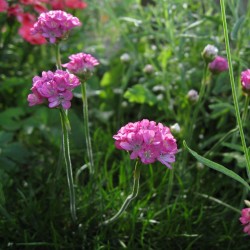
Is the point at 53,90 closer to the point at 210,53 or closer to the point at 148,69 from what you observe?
the point at 210,53

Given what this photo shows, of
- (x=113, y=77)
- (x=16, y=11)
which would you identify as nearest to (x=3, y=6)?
(x=16, y=11)

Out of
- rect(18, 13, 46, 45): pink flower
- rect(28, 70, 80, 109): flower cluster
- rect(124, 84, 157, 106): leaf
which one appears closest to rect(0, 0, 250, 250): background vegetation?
rect(124, 84, 157, 106): leaf

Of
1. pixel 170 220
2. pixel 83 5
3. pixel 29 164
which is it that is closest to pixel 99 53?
pixel 83 5

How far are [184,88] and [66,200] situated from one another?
65cm

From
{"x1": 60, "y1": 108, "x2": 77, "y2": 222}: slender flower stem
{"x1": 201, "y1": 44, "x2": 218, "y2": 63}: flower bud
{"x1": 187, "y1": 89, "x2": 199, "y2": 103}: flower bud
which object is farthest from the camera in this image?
{"x1": 187, "y1": 89, "x2": 199, "y2": 103}: flower bud

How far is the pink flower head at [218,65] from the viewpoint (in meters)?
1.52

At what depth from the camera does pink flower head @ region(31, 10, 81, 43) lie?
1274mm

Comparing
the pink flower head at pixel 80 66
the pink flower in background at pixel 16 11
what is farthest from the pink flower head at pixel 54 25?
the pink flower in background at pixel 16 11

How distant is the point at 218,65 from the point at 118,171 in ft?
1.80

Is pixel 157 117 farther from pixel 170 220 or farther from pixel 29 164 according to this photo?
pixel 170 220

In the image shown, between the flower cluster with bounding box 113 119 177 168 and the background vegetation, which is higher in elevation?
the flower cluster with bounding box 113 119 177 168

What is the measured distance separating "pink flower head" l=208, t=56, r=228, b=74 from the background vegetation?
0.07 meters

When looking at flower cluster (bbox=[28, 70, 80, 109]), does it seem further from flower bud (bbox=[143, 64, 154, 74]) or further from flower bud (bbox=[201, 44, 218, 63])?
flower bud (bbox=[143, 64, 154, 74])

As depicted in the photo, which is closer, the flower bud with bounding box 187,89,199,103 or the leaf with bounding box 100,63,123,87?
the flower bud with bounding box 187,89,199,103
